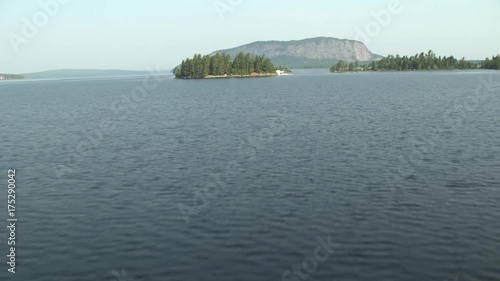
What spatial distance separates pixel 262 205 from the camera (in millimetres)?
33688

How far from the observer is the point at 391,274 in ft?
75.7

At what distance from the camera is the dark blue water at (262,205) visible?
967 inches

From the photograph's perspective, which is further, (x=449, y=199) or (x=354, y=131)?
(x=354, y=131)

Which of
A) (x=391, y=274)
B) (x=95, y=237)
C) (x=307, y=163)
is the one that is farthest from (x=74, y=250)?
(x=307, y=163)

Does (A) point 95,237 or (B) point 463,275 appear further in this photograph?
(A) point 95,237

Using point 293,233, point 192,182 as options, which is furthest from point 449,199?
point 192,182

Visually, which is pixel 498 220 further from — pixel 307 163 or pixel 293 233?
pixel 307 163

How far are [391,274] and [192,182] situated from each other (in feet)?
72.4

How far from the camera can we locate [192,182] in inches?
1585

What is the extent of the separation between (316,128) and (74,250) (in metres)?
47.6

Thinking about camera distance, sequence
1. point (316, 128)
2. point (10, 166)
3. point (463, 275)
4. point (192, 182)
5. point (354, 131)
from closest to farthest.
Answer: point (463, 275) < point (192, 182) < point (10, 166) < point (354, 131) < point (316, 128)

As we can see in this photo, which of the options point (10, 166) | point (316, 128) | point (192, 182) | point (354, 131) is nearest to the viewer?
point (192, 182)

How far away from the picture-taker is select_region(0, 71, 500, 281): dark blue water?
24.6m

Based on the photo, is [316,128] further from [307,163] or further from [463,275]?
[463,275]
